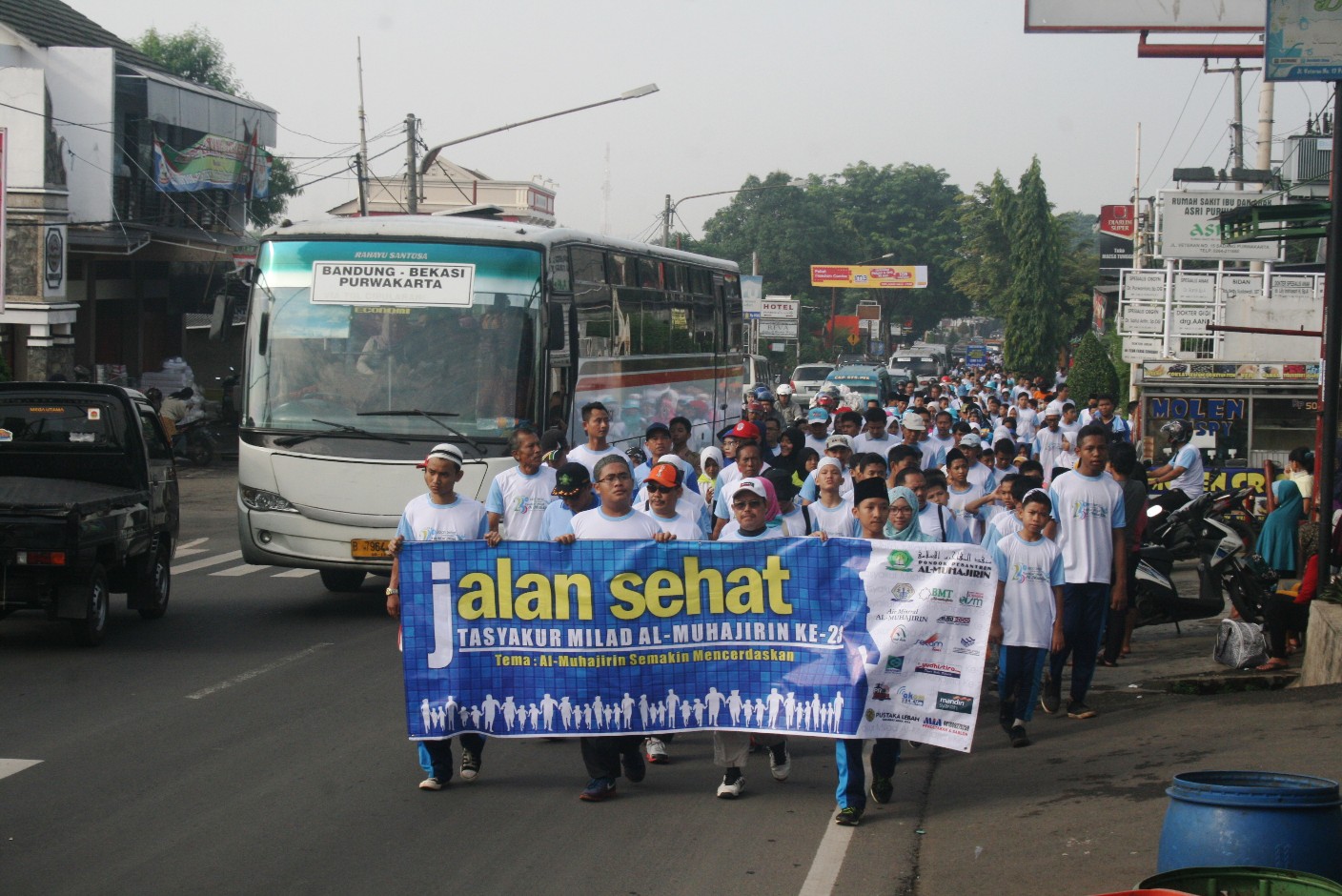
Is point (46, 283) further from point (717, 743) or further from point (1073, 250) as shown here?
point (1073, 250)

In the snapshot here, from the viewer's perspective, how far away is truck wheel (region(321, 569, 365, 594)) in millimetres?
14523

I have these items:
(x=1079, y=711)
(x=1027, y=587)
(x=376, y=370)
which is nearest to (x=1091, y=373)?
(x=376, y=370)

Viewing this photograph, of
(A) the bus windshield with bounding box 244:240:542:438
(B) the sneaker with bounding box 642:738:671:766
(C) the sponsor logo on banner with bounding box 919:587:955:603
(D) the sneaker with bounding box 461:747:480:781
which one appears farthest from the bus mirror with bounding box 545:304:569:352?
(C) the sponsor logo on banner with bounding box 919:587:955:603

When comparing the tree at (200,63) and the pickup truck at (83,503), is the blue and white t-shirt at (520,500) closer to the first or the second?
the pickup truck at (83,503)

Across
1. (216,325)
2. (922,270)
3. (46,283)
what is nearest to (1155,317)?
(216,325)

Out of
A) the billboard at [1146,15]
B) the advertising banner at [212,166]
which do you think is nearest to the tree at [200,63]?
the advertising banner at [212,166]

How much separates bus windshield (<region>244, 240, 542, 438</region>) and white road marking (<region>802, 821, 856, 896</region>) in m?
6.43

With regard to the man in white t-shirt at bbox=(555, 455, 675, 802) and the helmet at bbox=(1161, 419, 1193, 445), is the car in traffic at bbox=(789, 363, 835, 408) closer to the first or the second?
the helmet at bbox=(1161, 419, 1193, 445)

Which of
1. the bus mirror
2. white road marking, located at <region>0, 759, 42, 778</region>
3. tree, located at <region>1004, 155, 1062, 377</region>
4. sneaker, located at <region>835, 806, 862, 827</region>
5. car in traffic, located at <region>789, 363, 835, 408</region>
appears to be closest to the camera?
sneaker, located at <region>835, 806, 862, 827</region>

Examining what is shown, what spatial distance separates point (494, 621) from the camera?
7.20 m

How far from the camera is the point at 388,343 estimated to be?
12.6 metres

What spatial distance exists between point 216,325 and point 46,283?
14.9 metres

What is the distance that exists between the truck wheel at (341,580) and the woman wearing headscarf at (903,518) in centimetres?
746

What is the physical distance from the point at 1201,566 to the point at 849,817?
6643mm
